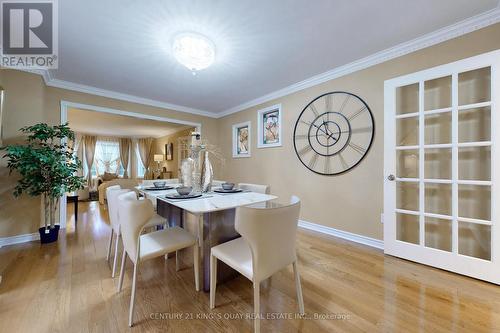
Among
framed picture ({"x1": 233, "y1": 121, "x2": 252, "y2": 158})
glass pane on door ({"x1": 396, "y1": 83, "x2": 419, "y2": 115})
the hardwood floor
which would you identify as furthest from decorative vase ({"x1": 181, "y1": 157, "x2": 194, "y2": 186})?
glass pane on door ({"x1": 396, "y1": 83, "x2": 419, "y2": 115})

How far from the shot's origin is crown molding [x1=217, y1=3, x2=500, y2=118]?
177cm

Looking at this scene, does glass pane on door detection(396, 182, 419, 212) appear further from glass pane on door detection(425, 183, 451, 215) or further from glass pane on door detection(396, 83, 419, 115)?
glass pane on door detection(396, 83, 419, 115)

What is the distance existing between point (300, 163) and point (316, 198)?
61 centimetres

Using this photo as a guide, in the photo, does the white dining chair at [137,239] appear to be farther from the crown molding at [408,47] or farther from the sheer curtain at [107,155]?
the sheer curtain at [107,155]

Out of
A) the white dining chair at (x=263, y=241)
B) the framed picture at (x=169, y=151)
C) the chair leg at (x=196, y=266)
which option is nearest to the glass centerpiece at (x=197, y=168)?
the chair leg at (x=196, y=266)

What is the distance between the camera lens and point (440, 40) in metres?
1.99

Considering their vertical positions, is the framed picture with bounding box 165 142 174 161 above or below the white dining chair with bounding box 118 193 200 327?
above

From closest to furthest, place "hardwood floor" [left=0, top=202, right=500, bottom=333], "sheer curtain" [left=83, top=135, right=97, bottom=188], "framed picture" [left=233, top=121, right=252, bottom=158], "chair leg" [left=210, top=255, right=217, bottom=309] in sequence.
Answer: "hardwood floor" [left=0, top=202, right=500, bottom=333], "chair leg" [left=210, top=255, right=217, bottom=309], "framed picture" [left=233, top=121, right=252, bottom=158], "sheer curtain" [left=83, top=135, right=97, bottom=188]

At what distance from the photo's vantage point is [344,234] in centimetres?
269

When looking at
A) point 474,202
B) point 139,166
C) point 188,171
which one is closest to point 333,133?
point 474,202

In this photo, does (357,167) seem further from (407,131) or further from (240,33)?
(240,33)

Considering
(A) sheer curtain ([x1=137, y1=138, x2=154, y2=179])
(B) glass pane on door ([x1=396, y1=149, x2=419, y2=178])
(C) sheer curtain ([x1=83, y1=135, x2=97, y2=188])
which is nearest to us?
(B) glass pane on door ([x1=396, y1=149, x2=419, y2=178])

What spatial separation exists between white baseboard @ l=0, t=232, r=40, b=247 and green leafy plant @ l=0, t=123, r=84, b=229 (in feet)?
0.62

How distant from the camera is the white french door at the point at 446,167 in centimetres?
173
